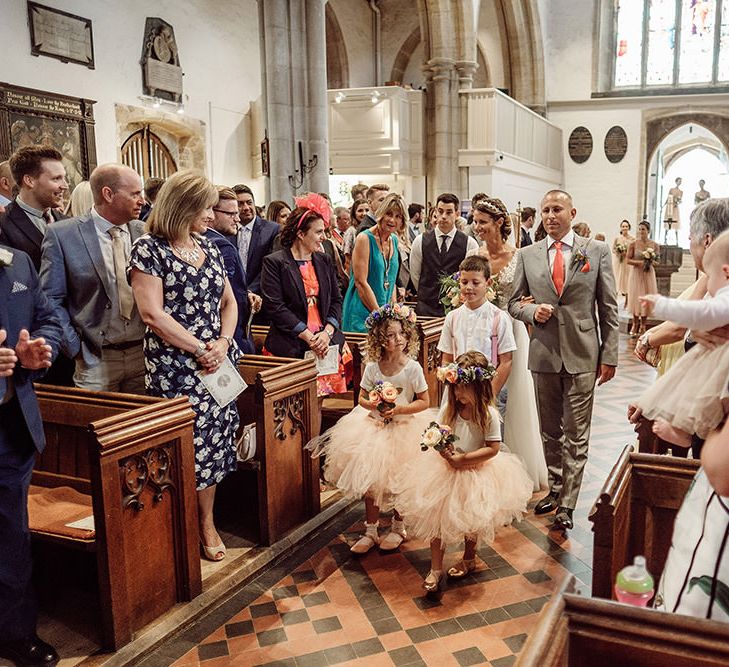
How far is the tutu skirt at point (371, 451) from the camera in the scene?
11.5ft

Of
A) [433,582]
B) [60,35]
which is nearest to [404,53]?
[60,35]

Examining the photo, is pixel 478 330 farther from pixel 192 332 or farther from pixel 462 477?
pixel 192 332

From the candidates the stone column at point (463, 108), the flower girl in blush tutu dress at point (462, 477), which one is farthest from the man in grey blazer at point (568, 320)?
the stone column at point (463, 108)

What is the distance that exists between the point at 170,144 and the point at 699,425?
40.3 ft

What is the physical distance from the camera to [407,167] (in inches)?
563

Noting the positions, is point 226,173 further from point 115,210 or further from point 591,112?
point 591,112

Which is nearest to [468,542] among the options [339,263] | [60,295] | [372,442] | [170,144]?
[372,442]

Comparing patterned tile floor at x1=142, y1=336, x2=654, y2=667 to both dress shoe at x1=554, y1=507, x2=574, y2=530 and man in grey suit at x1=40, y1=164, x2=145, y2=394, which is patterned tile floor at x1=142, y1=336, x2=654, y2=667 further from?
man in grey suit at x1=40, y1=164, x2=145, y2=394

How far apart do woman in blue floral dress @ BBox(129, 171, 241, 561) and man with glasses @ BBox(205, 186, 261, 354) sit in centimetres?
75

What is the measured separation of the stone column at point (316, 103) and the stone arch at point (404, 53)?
10828 mm

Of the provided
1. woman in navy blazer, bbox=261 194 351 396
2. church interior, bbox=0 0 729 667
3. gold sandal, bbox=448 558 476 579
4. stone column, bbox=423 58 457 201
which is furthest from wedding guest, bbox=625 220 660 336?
gold sandal, bbox=448 558 476 579

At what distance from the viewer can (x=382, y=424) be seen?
11.9ft

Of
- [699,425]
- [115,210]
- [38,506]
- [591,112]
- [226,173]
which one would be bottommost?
[38,506]

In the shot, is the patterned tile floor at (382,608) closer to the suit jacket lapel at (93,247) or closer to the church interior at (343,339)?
the church interior at (343,339)
